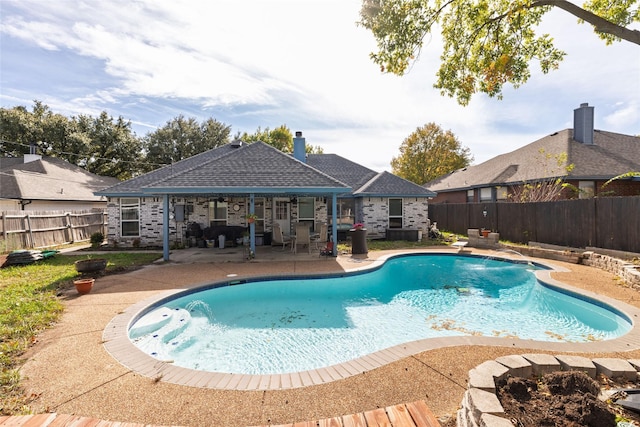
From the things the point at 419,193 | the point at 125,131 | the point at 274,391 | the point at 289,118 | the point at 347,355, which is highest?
the point at 125,131

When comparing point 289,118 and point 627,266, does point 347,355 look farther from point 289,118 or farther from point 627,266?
point 289,118

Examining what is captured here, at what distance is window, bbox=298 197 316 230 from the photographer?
1568 cm

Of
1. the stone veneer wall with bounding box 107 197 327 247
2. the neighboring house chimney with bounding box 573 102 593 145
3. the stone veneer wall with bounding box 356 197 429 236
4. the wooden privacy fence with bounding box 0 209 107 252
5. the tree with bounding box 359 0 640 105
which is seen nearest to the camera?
the tree with bounding box 359 0 640 105

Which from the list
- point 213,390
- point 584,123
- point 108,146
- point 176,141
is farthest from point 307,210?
point 108,146

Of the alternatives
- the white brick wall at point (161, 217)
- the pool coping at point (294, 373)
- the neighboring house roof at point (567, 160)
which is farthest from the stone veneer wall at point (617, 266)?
the white brick wall at point (161, 217)

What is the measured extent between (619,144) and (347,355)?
23.8 metres

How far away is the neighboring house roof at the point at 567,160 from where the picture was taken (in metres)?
15.4

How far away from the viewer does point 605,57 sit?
9055 millimetres

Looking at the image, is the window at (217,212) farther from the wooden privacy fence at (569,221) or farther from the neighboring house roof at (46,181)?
the wooden privacy fence at (569,221)

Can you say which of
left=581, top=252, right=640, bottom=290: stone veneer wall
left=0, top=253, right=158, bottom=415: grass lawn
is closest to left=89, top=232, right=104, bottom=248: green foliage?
left=0, top=253, right=158, bottom=415: grass lawn

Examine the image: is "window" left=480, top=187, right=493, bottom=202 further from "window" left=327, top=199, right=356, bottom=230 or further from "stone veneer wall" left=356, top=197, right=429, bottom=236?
"window" left=327, top=199, right=356, bottom=230

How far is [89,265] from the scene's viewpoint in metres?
8.02

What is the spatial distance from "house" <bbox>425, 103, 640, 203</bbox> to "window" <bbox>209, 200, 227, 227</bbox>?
17.0m

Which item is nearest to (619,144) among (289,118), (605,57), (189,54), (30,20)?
(605,57)
